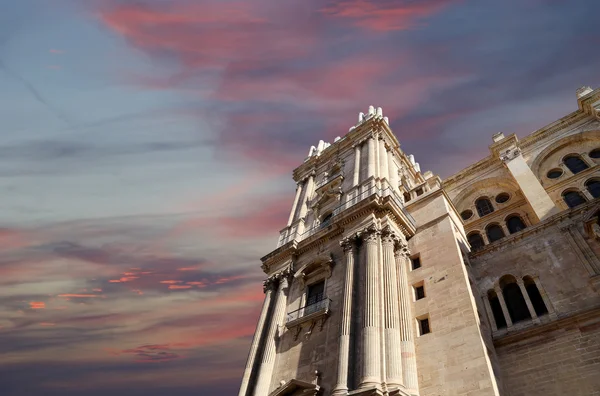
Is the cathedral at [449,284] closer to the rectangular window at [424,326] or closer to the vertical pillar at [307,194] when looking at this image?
the rectangular window at [424,326]

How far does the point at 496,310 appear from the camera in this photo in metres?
20.9

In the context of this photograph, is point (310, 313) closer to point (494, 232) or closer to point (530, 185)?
point (494, 232)

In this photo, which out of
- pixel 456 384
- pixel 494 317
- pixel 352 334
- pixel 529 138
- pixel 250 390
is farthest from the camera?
pixel 529 138

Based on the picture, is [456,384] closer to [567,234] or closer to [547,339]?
[547,339]

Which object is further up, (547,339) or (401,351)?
(547,339)

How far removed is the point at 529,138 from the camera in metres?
32.5

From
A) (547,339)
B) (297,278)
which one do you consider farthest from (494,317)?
(297,278)

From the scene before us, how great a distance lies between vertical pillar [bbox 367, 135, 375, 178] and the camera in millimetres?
31225

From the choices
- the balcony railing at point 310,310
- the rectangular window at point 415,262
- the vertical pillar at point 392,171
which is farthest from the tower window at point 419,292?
the vertical pillar at point 392,171

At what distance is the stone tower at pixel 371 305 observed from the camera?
1738 centimetres

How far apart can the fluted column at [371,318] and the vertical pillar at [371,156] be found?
8498 millimetres

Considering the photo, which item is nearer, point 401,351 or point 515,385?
point 515,385

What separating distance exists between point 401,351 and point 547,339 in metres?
6.73

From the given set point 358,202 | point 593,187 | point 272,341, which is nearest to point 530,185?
point 593,187
